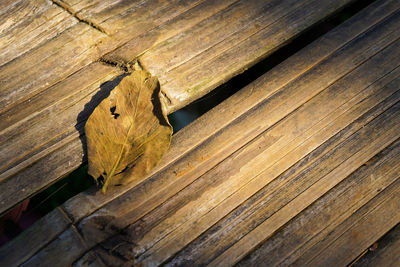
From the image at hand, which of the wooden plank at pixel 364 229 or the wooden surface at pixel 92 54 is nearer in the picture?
the wooden plank at pixel 364 229

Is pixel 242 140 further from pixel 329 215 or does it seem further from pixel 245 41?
pixel 245 41

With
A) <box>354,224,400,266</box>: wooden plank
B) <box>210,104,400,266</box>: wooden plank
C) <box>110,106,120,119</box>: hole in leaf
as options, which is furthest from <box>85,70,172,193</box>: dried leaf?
<box>354,224,400,266</box>: wooden plank

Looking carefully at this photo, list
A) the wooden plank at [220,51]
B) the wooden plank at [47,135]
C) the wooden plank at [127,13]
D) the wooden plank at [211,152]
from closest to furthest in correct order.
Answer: the wooden plank at [211,152]
the wooden plank at [47,135]
the wooden plank at [220,51]
the wooden plank at [127,13]

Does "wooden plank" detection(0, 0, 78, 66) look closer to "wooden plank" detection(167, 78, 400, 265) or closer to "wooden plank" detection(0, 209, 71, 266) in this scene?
"wooden plank" detection(0, 209, 71, 266)

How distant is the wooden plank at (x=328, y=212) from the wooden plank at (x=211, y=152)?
1.04 feet

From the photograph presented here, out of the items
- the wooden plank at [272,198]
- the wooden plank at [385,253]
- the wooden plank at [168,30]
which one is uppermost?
the wooden plank at [168,30]

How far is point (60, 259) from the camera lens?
1380 mm

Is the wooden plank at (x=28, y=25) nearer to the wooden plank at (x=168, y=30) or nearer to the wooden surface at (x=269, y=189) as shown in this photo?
the wooden plank at (x=168, y=30)

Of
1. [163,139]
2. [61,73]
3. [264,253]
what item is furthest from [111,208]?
[61,73]

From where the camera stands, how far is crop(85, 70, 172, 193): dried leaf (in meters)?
1.55

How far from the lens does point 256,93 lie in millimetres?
1847

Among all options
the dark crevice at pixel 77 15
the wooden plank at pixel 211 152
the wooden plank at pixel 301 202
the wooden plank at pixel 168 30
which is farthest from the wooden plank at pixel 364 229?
the dark crevice at pixel 77 15

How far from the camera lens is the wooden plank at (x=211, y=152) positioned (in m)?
1.48

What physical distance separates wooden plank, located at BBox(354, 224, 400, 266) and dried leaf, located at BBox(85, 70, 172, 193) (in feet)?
3.25
